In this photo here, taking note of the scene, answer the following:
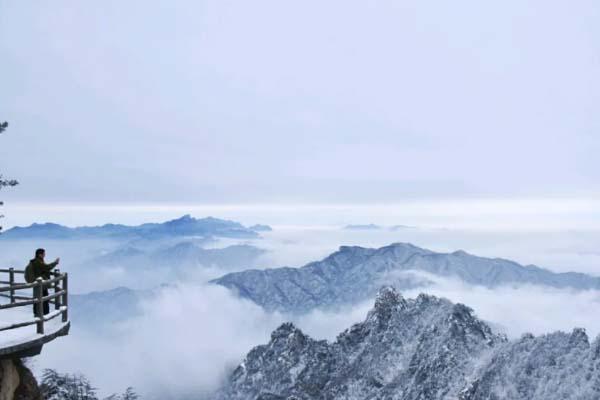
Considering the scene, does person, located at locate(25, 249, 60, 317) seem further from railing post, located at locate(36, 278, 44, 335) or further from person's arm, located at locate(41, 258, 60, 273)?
railing post, located at locate(36, 278, 44, 335)

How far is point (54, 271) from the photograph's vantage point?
2470 cm

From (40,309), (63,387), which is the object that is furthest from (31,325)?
(63,387)

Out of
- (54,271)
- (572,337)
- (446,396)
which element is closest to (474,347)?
(446,396)

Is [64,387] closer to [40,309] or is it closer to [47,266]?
[47,266]

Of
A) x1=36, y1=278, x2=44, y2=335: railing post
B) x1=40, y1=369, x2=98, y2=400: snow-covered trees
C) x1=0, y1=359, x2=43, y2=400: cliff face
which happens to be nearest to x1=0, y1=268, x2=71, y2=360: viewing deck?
x1=36, y1=278, x2=44, y2=335: railing post

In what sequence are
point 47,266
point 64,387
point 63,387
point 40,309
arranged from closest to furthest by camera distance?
point 40,309 → point 47,266 → point 63,387 → point 64,387

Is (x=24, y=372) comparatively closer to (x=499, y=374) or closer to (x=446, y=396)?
(x=499, y=374)

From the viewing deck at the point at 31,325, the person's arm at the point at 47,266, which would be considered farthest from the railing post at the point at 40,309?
the person's arm at the point at 47,266

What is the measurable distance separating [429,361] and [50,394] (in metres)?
179

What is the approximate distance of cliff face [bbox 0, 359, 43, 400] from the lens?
2091 cm

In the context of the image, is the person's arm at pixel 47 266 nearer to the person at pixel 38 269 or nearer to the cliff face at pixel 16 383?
the person at pixel 38 269

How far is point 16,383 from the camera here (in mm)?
22031

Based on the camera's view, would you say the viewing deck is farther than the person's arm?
No

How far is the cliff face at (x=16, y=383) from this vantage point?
2091cm
